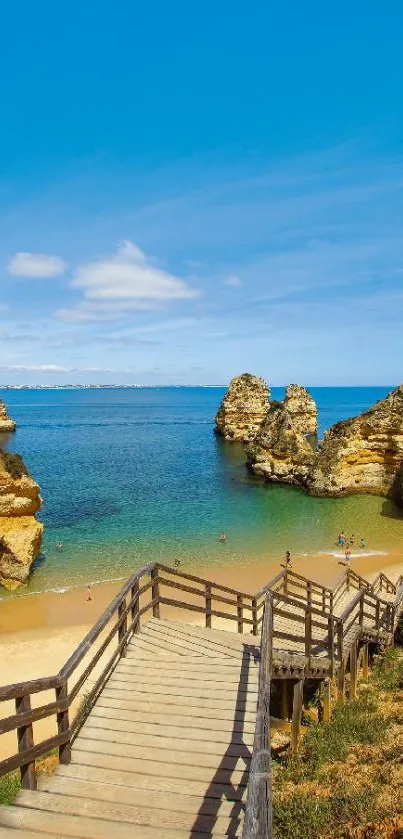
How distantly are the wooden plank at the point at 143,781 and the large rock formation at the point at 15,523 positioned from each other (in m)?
19.0

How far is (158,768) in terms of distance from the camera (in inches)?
216

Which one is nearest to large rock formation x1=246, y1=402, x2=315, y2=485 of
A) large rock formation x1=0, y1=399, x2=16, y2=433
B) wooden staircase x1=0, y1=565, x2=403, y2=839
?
wooden staircase x1=0, y1=565, x2=403, y2=839

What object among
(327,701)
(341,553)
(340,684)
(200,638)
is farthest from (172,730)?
(341,553)

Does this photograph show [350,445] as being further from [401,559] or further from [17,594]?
[17,594]

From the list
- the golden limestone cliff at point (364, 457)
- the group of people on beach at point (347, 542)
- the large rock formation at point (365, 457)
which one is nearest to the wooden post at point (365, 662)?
the group of people on beach at point (347, 542)

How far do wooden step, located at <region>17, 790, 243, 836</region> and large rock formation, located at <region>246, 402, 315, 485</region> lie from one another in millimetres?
41079

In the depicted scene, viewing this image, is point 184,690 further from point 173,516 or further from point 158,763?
point 173,516

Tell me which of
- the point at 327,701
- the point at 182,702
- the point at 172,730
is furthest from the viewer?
the point at 327,701

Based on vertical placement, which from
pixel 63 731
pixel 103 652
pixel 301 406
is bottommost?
pixel 103 652

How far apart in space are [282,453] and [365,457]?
772 cm

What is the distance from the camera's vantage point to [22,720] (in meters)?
4.84

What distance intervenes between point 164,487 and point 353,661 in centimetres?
3392

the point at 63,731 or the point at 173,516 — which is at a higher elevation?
the point at 63,731

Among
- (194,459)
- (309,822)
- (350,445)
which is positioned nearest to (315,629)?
(309,822)
